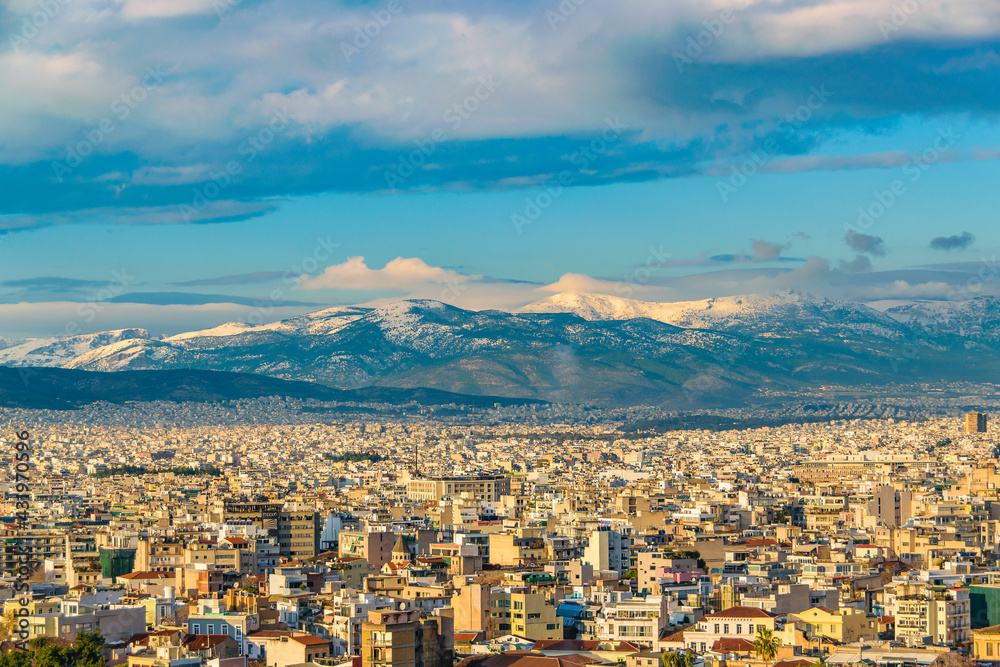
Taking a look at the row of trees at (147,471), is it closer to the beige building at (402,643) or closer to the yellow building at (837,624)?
the yellow building at (837,624)

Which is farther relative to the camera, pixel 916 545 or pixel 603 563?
pixel 916 545

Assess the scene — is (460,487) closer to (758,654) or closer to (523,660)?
(758,654)

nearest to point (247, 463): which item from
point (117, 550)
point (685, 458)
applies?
point (685, 458)

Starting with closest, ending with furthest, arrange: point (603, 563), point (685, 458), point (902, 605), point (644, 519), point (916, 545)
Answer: point (902, 605) → point (603, 563) → point (916, 545) → point (644, 519) → point (685, 458)

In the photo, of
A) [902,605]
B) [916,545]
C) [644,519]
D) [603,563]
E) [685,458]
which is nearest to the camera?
[902,605]

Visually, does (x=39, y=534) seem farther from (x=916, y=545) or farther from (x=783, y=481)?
(x=783, y=481)

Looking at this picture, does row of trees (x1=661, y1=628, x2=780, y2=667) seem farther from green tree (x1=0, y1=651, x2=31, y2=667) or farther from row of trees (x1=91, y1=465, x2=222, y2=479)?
row of trees (x1=91, y1=465, x2=222, y2=479)

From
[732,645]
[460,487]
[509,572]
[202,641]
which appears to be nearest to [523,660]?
[732,645]

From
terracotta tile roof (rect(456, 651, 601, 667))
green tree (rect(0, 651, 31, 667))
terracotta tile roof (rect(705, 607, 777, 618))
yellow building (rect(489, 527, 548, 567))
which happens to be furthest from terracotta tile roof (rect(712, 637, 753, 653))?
yellow building (rect(489, 527, 548, 567))
